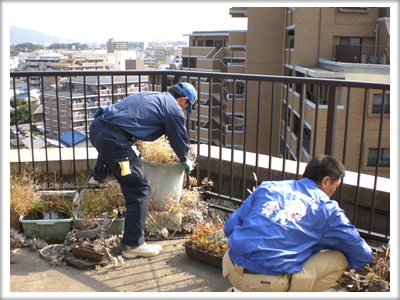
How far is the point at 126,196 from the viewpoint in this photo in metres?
3.11

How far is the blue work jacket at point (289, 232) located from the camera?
207cm

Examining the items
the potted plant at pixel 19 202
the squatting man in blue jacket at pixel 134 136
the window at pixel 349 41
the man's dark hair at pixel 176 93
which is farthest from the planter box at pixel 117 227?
the window at pixel 349 41

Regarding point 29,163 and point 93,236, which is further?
point 29,163

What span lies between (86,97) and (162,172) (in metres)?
1.62

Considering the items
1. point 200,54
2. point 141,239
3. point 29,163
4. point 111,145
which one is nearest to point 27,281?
point 141,239

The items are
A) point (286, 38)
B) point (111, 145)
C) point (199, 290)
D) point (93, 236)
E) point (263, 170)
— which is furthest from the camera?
point (286, 38)

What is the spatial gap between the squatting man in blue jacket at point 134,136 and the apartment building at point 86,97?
1.92 feet

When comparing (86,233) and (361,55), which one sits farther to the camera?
(361,55)

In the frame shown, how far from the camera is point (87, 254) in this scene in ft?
9.86

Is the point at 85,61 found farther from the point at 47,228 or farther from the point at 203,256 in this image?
the point at 203,256

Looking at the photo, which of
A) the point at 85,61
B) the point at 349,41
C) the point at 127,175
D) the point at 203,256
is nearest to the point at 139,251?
the point at 203,256

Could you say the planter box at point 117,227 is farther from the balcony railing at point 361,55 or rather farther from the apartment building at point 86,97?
the balcony railing at point 361,55

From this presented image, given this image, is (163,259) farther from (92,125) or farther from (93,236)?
(92,125)

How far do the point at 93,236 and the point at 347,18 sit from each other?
88.1ft
